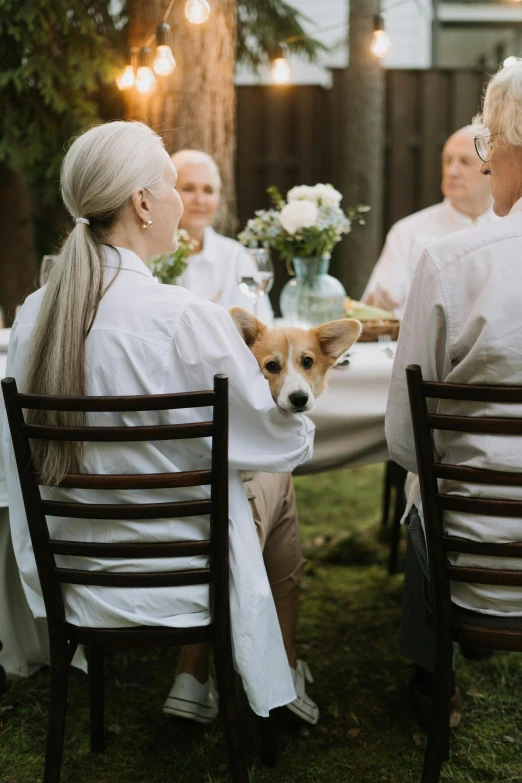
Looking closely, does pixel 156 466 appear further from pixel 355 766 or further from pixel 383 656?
pixel 383 656

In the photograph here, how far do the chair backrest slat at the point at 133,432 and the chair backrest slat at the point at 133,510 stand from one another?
0.15m

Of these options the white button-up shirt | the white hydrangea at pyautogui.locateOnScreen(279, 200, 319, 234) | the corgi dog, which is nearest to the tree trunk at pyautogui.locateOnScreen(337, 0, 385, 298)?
the white hydrangea at pyautogui.locateOnScreen(279, 200, 319, 234)

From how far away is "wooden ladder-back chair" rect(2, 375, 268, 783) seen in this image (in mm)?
1527

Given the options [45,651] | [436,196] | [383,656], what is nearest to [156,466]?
[45,651]

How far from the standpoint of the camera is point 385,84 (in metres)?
6.39

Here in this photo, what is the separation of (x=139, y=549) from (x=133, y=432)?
10.5 inches

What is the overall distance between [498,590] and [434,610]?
142mm

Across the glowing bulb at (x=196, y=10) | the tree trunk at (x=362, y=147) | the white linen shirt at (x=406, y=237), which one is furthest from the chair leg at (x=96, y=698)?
the tree trunk at (x=362, y=147)

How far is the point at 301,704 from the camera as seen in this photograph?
2203 millimetres

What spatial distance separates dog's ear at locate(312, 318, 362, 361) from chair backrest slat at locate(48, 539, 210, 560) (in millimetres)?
642

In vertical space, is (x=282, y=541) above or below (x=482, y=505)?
below

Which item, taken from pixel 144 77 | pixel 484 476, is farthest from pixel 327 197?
pixel 484 476

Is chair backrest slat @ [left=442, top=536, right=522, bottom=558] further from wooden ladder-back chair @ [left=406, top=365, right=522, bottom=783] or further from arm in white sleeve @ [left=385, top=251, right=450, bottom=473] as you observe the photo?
arm in white sleeve @ [left=385, top=251, right=450, bottom=473]

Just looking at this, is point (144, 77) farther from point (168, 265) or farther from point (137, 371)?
point (137, 371)
